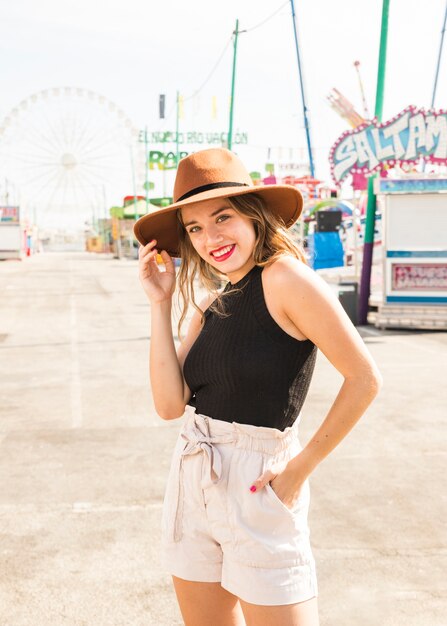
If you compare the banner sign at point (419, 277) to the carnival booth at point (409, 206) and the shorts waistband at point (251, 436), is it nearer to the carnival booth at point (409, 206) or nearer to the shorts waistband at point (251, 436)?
the carnival booth at point (409, 206)

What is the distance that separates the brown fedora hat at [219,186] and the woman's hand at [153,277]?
16 centimetres

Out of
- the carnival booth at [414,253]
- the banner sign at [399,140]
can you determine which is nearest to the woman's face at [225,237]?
the carnival booth at [414,253]

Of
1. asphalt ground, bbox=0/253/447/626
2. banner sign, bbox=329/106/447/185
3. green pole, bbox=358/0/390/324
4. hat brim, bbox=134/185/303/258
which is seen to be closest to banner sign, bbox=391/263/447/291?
green pole, bbox=358/0/390/324

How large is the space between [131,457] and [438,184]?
9979 millimetres

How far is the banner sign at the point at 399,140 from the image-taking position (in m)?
13.9

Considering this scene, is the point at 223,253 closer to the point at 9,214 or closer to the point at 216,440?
the point at 216,440

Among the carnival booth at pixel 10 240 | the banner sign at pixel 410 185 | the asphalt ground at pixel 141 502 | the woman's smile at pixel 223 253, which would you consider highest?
the banner sign at pixel 410 185

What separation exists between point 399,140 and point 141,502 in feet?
35.9

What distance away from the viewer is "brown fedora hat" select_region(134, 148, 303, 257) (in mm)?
2100

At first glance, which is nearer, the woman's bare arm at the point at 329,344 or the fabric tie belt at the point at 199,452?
the woman's bare arm at the point at 329,344

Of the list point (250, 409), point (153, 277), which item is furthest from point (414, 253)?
point (250, 409)

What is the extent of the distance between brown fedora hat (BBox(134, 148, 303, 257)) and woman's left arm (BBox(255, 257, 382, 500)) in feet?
1.02

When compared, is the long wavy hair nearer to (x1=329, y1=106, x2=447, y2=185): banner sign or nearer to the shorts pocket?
the shorts pocket

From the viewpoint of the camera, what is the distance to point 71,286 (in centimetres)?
2647
